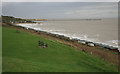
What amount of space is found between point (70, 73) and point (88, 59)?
18.8 feet

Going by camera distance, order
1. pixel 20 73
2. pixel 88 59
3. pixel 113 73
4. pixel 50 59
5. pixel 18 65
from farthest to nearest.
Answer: pixel 88 59, pixel 50 59, pixel 113 73, pixel 18 65, pixel 20 73

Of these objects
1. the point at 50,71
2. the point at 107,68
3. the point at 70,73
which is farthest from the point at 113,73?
the point at 50,71

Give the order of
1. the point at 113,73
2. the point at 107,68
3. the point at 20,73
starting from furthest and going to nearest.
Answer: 1. the point at 107,68
2. the point at 113,73
3. the point at 20,73

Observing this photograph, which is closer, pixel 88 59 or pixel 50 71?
pixel 50 71

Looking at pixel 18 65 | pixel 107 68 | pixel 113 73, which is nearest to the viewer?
pixel 18 65

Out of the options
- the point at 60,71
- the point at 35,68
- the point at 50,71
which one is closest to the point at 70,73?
the point at 60,71

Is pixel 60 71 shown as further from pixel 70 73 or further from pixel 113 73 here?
Result: pixel 113 73

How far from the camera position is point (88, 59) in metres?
17.0

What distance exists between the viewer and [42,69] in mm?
11828

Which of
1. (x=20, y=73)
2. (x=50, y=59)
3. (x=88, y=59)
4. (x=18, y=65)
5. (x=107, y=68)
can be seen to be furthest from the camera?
(x=88, y=59)

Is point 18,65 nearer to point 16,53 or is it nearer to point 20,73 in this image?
point 20,73

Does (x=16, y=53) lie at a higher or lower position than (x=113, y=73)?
higher

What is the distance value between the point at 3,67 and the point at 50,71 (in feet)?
12.5

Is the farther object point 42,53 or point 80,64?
point 42,53
